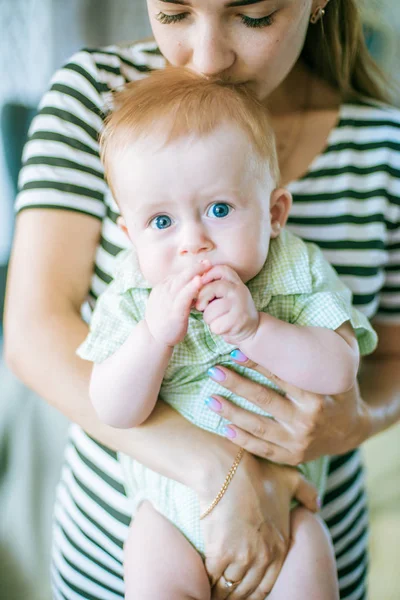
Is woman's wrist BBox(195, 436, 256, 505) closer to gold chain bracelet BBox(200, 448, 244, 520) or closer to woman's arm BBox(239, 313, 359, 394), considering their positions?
gold chain bracelet BBox(200, 448, 244, 520)

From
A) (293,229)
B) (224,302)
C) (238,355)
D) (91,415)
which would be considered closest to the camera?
(224,302)

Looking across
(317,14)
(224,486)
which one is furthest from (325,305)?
(317,14)

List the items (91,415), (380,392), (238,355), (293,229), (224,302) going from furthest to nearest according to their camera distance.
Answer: (380,392) < (293,229) < (91,415) < (238,355) < (224,302)

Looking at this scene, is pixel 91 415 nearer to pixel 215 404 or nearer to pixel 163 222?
pixel 215 404

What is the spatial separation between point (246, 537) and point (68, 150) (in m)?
0.68

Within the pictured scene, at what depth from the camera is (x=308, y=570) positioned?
0.90 m

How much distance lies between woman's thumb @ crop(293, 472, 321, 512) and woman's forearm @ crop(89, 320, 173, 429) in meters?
0.27

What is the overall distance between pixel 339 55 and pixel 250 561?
3.00ft

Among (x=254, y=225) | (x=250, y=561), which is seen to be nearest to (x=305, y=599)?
(x=250, y=561)

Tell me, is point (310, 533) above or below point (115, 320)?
below

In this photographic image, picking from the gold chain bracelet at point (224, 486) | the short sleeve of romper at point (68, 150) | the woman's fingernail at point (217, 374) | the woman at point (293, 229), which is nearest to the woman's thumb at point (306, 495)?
the woman at point (293, 229)

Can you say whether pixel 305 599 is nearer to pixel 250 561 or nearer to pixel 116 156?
pixel 250 561

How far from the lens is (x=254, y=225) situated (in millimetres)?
856

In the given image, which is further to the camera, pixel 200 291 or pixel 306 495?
pixel 306 495
